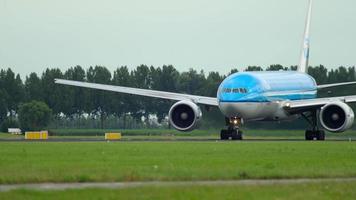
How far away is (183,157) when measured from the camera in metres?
38.0

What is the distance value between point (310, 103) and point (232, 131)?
5.18 meters

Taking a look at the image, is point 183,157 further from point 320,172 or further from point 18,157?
point 320,172

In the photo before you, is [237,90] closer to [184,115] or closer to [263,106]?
[263,106]

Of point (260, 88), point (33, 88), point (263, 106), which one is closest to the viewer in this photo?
point (260, 88)

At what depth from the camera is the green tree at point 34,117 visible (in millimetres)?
100556

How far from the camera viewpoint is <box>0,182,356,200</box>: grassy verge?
22734mm

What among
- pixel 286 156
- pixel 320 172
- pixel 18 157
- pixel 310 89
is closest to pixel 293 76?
pixel 310 89

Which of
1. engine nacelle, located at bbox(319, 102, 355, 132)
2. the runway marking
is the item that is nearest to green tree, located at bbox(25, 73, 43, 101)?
engine nacelle, located at bbox(319, 102, 355, 132)

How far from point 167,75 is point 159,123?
1738 cm

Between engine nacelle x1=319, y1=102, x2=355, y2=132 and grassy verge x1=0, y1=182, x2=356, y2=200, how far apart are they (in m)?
39.4

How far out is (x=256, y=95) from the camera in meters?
67.2

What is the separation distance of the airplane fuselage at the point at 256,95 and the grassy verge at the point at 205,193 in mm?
41166

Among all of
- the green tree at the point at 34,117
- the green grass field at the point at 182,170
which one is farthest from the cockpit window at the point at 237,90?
the green tree at the point at 34,117

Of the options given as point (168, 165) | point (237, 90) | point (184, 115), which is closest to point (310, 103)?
point (237, 90)
